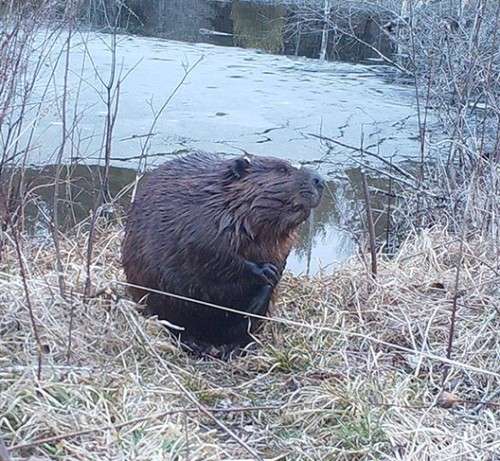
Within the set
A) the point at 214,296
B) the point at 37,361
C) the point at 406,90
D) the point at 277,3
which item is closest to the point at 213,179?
the point at 214,296

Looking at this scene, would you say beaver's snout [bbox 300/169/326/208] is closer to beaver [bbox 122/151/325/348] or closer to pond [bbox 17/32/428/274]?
beaver [bbox 122/151/325/348]

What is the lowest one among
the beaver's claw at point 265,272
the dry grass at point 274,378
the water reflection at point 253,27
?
the dry grass at point 274,378

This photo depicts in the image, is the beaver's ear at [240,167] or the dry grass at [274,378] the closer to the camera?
the dry grass at [274,378]

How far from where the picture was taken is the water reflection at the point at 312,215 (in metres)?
4.91

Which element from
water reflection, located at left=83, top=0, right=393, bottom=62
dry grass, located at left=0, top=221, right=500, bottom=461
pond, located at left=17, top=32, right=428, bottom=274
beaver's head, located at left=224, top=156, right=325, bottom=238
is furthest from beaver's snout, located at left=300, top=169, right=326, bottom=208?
water reflection, located at left=83, top=0, right=393, bottom=62

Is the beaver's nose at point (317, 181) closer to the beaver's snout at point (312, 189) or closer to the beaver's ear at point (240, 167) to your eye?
the beaver's snout at point (312, 189)

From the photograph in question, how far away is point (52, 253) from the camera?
4059 millimetres

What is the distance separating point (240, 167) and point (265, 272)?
0.36 m

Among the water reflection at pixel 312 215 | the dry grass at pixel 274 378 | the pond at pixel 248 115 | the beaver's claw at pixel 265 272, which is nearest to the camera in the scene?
the dry grass at pixel 274 378

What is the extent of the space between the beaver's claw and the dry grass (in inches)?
9.6

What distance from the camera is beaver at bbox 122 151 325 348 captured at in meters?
3.18

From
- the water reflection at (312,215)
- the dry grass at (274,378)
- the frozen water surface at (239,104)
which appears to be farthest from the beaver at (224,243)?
the frozen water surface at (239,104)

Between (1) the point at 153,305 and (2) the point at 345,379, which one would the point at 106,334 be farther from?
(2) the point at 345,379

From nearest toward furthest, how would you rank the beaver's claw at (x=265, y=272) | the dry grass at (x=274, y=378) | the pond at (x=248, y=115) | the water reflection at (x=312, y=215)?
the dry grass at (x=274, y=378) → the beaver's claw at (x=265, y=272) → the water reflection at (x=312, y=215) → the pond at (x=248, y=115)
